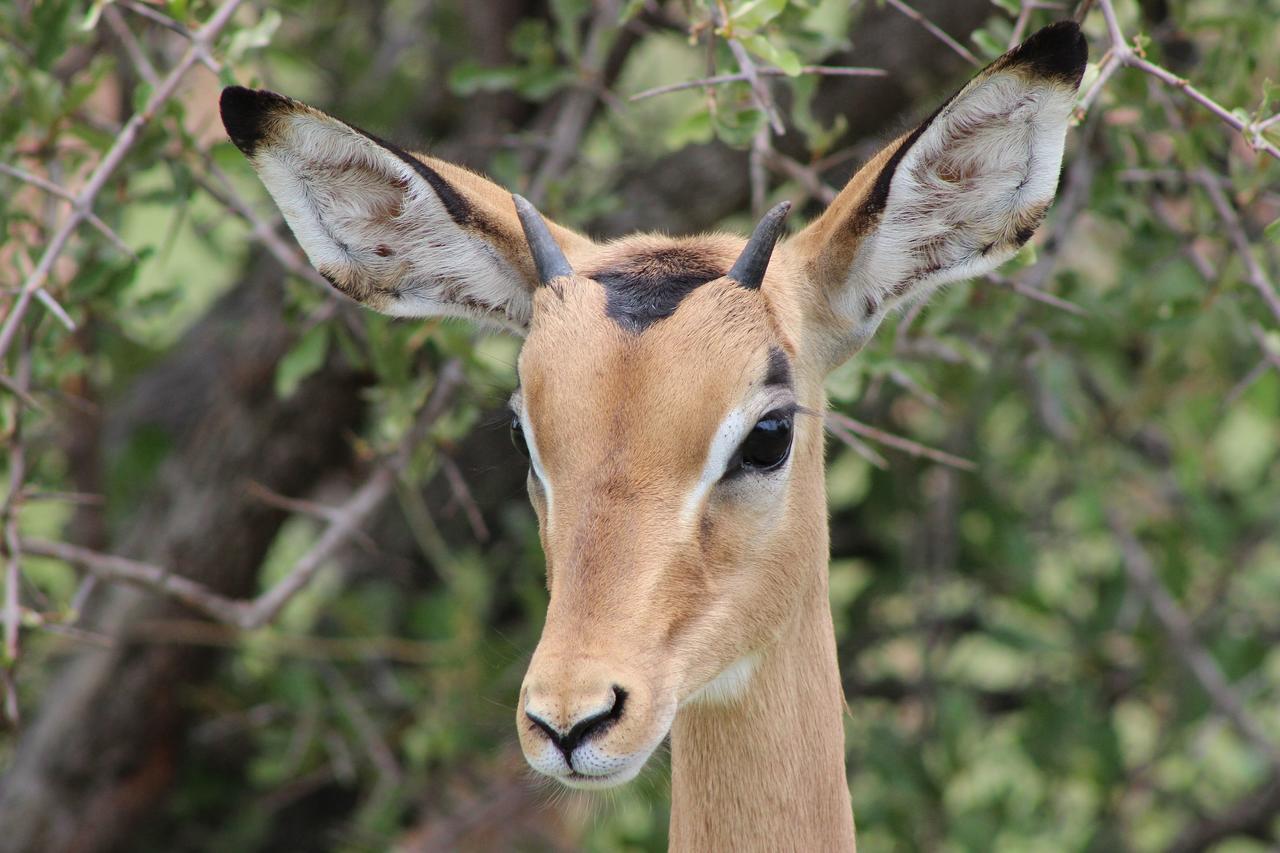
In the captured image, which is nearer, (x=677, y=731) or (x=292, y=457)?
(x=677, y=731)

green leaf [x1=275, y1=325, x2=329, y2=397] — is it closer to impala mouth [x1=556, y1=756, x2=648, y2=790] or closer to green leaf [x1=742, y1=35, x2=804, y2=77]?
green leaf [x1=742, y1=35, x2=804, y2=77]

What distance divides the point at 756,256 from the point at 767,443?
40cm

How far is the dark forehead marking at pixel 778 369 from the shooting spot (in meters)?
2.98

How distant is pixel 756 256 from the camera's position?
3059 millimetres

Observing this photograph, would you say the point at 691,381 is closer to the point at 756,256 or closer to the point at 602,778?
the point at 756,256

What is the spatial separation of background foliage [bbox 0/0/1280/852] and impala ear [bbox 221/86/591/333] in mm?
676

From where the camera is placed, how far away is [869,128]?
5.65m

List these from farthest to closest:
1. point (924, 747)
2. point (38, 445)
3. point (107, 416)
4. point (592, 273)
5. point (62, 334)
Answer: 1. point (107, 416)
2. point (38, 445)
3. point (924, 747)
4. point (62, 334)
5. point (592, 273)

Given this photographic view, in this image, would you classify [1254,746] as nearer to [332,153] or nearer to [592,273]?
[592,273]

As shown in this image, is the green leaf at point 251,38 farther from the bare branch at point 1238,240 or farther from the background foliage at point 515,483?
the bare branch at point 1238,240

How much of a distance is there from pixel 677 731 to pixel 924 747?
2.76m

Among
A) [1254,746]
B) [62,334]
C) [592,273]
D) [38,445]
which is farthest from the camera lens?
[38,445]

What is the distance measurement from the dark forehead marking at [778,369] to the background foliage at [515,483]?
3.87ft

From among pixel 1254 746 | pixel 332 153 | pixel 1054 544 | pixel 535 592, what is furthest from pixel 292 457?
pixel 1254 746
